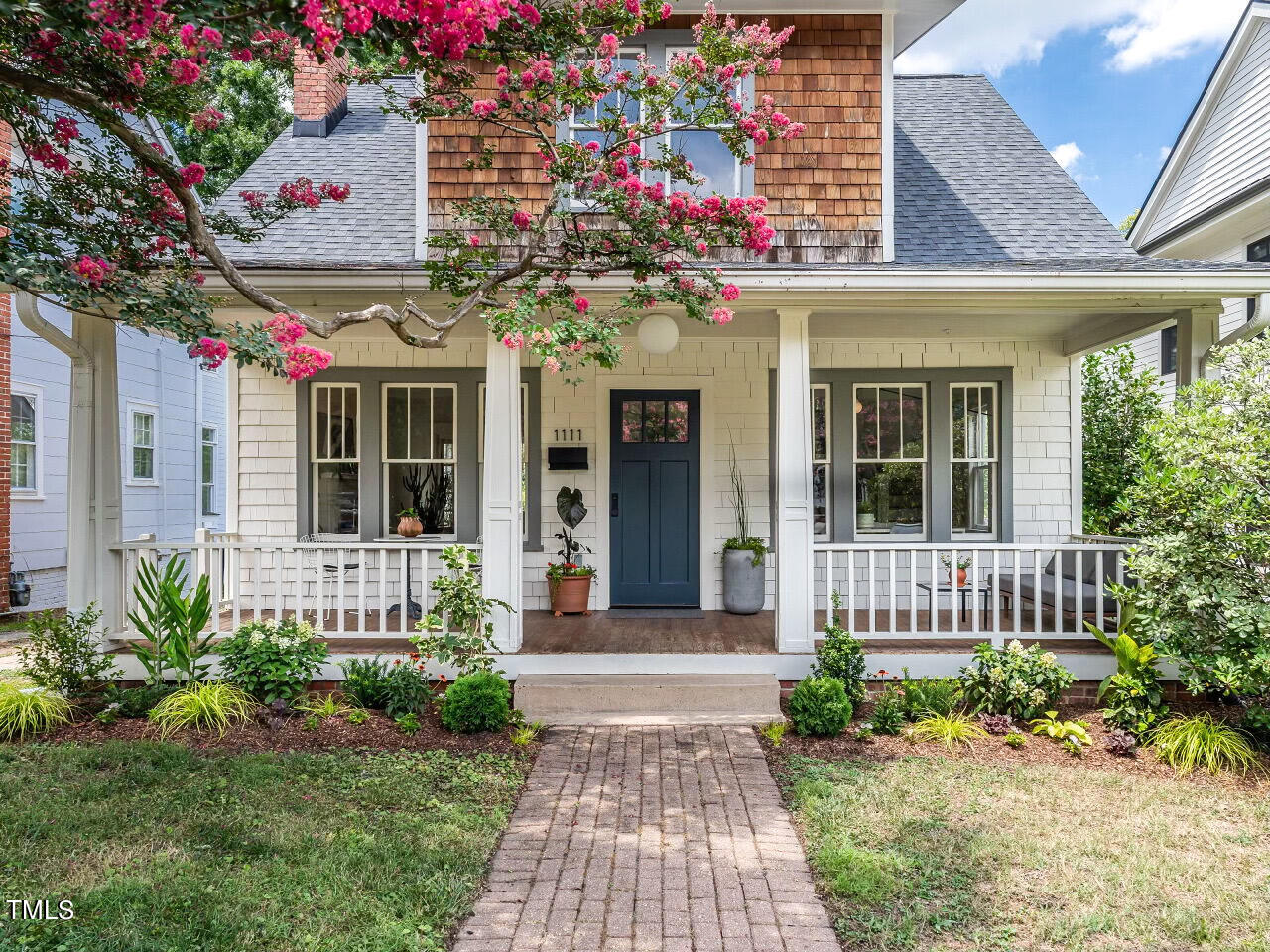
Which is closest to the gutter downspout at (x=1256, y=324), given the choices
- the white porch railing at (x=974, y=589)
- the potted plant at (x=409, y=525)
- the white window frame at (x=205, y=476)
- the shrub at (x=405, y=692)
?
the white porch railing at (x=974, y=589)

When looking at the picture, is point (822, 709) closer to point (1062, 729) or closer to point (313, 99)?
point (1062, 729)

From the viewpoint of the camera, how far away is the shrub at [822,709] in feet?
16.6

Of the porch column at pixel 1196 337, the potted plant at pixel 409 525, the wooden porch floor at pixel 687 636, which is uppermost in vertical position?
the porch column at pixel 1196 337

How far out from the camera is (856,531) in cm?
777

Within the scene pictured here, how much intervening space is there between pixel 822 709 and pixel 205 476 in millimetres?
13860

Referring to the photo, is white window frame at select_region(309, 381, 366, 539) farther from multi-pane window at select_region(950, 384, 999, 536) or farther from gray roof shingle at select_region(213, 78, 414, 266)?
multi-pane window at select_region(950, 384, 999, 536)

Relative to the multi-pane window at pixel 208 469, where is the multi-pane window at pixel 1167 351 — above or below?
above

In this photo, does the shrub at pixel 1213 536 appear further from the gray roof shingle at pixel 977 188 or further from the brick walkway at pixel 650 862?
the brick walkway at pixel 650 862

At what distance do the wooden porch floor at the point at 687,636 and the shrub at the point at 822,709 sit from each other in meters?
0.67

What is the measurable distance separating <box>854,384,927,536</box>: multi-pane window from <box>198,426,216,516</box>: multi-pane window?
40.7 ft

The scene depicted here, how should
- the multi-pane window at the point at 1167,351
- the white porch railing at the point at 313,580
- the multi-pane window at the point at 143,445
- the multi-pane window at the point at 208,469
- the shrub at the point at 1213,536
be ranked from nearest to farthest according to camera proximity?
the shrub at the point at 1213,536, the white porch railing at the point at 313,580, the multi-pane window at the point at 1167,351, the multi-pane window at the point at 143,445, the multi-pane window at the point at 208,469

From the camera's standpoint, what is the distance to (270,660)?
17.6ft

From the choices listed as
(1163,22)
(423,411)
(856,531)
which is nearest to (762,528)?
(856,531)

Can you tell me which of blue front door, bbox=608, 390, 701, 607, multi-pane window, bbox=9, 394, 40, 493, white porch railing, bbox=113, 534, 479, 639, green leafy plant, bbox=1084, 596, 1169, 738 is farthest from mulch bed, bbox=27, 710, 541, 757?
multi-pane window, bbox=9, 394, 40, 493
